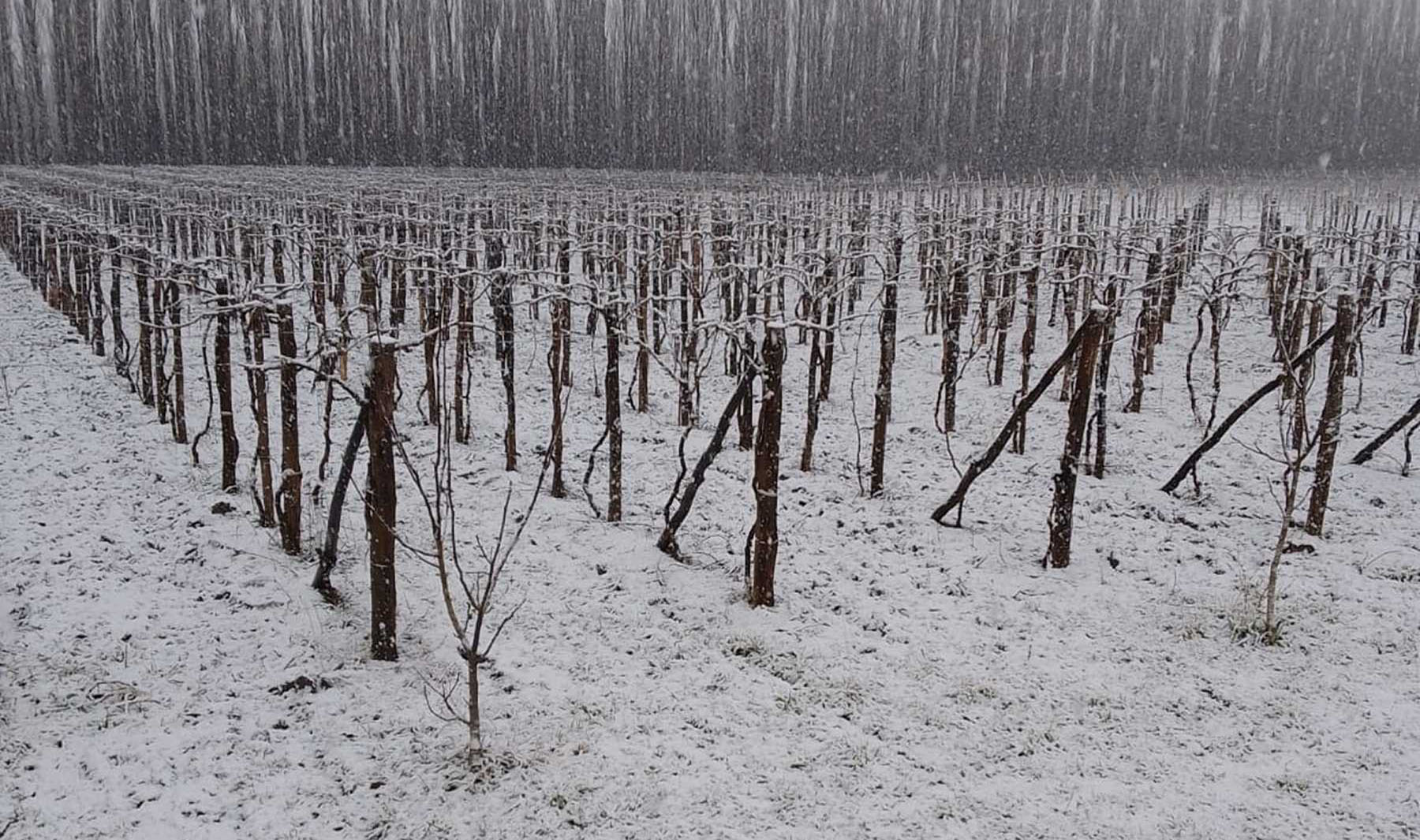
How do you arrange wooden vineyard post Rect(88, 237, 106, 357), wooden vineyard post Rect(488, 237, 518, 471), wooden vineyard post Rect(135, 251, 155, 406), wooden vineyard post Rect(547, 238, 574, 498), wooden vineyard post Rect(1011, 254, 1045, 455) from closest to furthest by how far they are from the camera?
wooden vineyard post Rect(547, 238, 574, 498), wooden vineyard post Rect(488, 237, 518, 471), wooden vineyard post Rect(1011, 254, 1045, 455), wooden vineyard post Rect(135, 251, 155, 406), wooden vineyard post Rect(88, 237, 106, 357)

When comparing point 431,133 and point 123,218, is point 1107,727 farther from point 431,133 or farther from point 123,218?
point 431,133

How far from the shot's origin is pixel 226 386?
6051mm

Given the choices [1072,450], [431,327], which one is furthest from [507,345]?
[1072,450]

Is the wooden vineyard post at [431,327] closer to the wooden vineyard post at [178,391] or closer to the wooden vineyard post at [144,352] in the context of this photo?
the wooden vineyard post at [178,391]

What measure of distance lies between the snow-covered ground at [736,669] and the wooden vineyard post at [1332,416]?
22cm

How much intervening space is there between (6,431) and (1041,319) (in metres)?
10.6

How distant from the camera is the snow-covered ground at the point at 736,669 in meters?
3.69

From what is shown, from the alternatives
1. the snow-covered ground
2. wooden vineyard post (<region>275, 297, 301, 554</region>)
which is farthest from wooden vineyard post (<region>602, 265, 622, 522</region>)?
wooden vineyard post (<region>275, 297, 301, 554</region>)

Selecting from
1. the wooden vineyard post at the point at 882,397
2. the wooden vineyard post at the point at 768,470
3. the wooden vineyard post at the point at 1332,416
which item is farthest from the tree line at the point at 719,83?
the wooden vineyard post at the point at 768,470

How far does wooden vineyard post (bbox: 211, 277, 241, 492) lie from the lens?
226 inches

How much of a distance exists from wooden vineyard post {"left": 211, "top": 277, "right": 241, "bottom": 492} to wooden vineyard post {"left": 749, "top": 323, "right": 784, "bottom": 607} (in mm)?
2959

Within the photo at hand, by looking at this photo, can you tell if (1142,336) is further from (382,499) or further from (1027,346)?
(382,499)

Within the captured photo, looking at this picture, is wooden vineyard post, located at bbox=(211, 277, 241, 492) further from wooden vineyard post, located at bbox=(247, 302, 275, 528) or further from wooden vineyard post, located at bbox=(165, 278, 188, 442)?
wooden vineyard post, located at bbox=(165, 278, 188, 442)

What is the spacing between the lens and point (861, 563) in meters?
5.80
